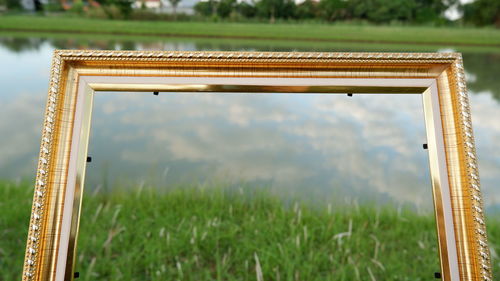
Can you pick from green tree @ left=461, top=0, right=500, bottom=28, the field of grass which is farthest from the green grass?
the field of grass

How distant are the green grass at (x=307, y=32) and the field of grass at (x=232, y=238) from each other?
25.3 ft

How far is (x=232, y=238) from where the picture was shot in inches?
60.3

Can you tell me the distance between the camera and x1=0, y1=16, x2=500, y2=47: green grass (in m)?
9.34

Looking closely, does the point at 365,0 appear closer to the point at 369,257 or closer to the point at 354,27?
the point at 354,27

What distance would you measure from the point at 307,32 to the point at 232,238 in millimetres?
9149

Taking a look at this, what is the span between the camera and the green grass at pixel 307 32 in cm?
934

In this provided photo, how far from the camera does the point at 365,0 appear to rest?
429 inches

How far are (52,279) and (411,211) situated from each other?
68.3 inches

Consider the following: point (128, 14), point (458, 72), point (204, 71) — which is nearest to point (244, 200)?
point (204, 71)

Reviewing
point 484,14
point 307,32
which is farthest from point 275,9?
point 484,14

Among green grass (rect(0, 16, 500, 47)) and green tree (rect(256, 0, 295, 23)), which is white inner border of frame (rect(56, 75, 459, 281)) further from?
green tree (rect(256, 0, 295, 23))

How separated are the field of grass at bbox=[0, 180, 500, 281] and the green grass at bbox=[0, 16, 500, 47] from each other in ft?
25.3

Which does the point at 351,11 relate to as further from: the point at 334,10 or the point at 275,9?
the point at 275,9

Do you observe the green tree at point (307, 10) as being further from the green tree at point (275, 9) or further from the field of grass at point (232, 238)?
the field of grass at point (232, 238)
